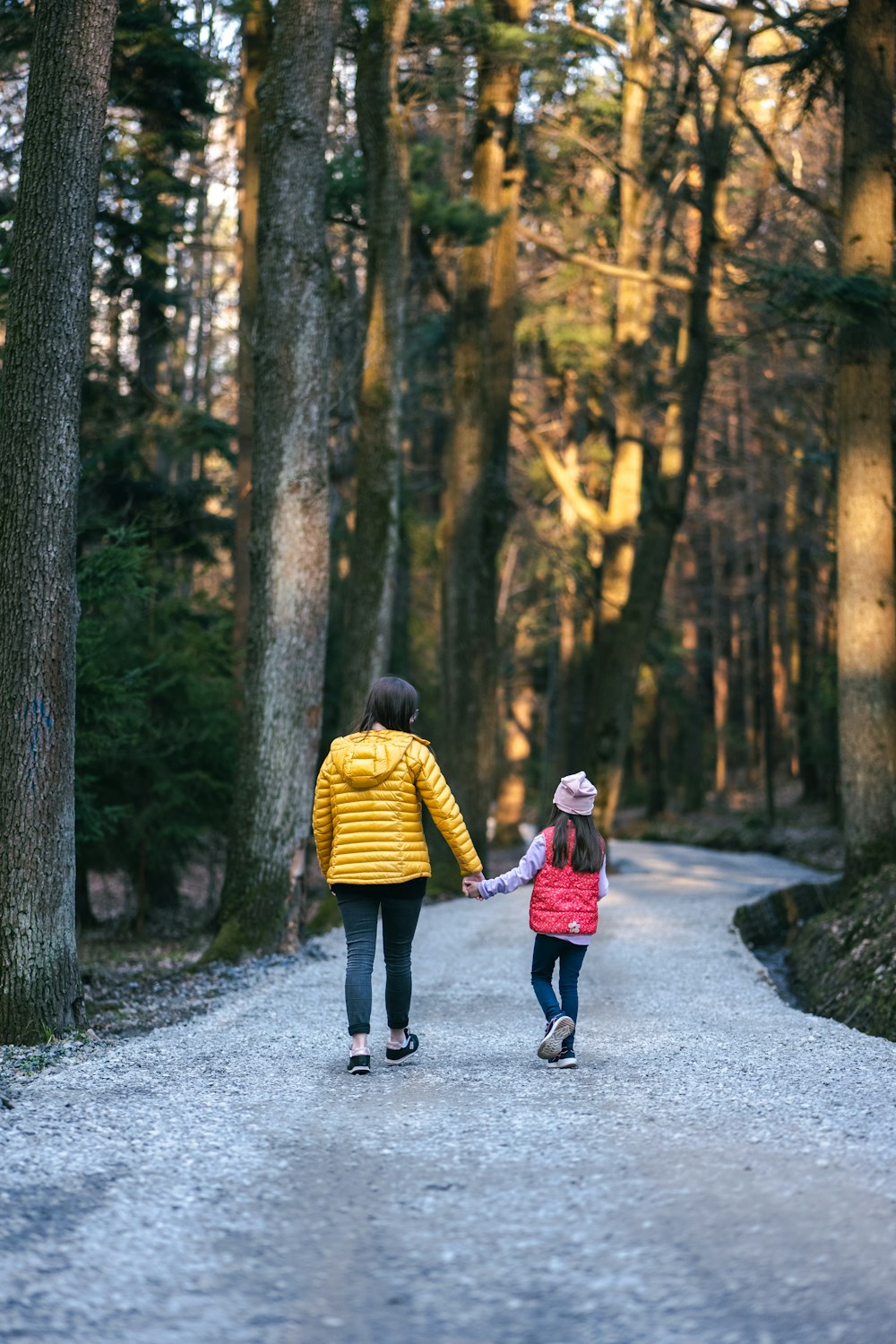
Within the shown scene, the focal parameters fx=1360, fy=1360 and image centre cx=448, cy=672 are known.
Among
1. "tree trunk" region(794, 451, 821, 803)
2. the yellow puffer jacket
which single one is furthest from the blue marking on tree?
"tree trunk" region(794, 451, 821, 803)

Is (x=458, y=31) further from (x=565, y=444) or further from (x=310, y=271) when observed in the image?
(x=565, y=444)

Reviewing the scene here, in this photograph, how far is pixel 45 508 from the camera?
812 centimetres

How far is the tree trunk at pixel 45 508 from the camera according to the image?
26.0ft

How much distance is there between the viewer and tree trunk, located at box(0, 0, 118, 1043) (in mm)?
7934

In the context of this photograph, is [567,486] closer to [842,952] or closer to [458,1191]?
[842,952]

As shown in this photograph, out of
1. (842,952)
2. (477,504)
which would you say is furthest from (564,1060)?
(477,504)

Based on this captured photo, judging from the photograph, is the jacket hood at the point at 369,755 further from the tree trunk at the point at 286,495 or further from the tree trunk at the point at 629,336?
the tree trunk at the point at 629,336

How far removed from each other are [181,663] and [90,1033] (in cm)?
1018

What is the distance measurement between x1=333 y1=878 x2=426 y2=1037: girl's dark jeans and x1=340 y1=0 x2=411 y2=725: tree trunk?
850cm

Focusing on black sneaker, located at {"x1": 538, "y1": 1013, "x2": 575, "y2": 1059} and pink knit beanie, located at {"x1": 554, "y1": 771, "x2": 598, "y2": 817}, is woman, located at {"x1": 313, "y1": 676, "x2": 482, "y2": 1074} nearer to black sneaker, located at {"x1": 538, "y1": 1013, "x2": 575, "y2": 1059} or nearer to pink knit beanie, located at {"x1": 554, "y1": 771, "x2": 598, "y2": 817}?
pink knit beanie, located at {"x1": 554, "y1": 771, "x2": 598, "y2": 817}

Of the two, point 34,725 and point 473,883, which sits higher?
point 34,725

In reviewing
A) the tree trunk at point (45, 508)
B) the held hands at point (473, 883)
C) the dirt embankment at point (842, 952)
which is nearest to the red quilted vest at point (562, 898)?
the held hands at point (473, 883)

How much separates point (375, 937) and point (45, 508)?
10.9ft

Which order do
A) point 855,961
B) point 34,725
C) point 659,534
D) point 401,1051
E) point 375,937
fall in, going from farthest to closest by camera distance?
point 659,534, point 855,961, point 34,725, point 401,1051, point 375,937
